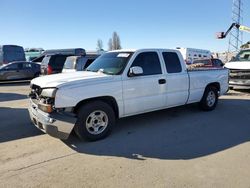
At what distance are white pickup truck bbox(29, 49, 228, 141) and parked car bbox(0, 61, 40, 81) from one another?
13.9 metres

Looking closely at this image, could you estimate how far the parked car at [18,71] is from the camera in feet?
62.7

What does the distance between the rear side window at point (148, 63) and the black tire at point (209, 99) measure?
7.21 feet

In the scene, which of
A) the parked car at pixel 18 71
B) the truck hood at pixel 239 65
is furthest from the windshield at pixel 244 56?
the parked car at pixel 18 71

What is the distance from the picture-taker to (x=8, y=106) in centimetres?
990

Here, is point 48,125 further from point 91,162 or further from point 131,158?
point 131,158

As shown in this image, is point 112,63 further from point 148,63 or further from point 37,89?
point 37,89

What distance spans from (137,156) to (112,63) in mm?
2451

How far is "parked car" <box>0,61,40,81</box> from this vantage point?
1911 centimetres

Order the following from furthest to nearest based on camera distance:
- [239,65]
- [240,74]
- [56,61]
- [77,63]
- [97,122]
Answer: [56,61], [239,65], [240,74], [77,63], [97,122]

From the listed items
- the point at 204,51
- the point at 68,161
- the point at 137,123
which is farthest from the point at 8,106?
the point at 204,51

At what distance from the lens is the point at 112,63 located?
6.62m

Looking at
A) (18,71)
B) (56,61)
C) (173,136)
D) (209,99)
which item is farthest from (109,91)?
(18,71)

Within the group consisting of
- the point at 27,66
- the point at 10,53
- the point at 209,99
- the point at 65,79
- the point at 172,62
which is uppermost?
the point at 10,53

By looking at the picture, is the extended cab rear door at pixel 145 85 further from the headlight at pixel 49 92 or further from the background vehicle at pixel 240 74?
the background vehicle at pixel 240 74
